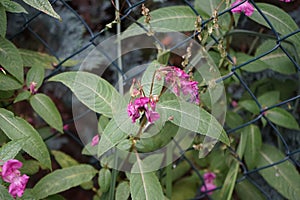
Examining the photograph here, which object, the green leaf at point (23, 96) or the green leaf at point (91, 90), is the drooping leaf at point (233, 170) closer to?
the green leaf at point (91, 90)

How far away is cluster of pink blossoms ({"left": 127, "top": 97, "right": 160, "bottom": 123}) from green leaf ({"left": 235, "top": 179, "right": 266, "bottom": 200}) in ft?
2.26

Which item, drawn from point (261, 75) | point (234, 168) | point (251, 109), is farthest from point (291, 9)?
point (234, 168)

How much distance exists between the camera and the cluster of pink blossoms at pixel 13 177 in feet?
3.57

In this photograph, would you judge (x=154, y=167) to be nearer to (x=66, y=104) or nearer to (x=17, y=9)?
(x=17, y=9)

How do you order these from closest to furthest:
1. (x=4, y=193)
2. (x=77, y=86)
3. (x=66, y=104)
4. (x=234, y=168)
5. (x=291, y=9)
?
(x=4, y=193), (x=77, y=86), (x=234, y=168), (x=291, y=9), (x=66, y=104)

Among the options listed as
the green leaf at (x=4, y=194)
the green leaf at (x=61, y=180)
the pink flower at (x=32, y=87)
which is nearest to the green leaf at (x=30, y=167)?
the green leaf at (x=61, y=180)

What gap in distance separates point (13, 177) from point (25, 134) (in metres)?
0.19

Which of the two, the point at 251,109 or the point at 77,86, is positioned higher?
the point at 77,86

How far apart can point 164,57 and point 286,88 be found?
1.98 ft

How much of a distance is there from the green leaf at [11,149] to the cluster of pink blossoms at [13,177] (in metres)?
0.04

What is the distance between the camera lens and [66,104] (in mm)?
2273

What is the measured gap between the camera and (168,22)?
142 cm

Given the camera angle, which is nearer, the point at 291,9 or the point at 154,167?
the point at 154,167

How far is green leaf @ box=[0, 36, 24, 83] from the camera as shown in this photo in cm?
137
